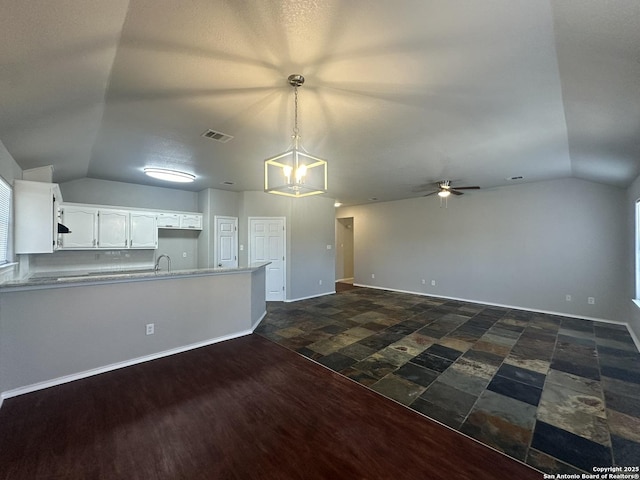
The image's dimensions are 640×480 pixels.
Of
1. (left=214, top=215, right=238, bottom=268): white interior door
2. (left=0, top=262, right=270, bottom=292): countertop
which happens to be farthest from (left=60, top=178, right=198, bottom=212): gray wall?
(left=0, top=262, right=270, bottom=292): countertop

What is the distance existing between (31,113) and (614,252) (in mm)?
8531

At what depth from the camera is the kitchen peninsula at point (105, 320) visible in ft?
8.41

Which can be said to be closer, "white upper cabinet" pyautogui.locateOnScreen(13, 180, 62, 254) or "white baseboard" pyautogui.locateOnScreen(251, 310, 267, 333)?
"white upper cabinet" pyautogui.locateOnScreen(13, 180, 62, 254)

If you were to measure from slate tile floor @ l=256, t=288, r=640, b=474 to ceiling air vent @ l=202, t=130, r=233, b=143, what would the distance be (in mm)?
2981

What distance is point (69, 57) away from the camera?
5.66 ft

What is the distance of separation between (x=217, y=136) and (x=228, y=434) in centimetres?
317

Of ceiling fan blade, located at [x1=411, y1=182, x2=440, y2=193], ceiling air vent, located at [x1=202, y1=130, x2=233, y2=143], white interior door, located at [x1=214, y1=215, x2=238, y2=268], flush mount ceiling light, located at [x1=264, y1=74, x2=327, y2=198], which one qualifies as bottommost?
white interior door, located at [x1=214, y1=215, x2=238, y2=268]

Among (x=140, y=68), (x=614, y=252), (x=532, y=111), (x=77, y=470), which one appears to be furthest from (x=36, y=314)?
(x=614, y=252)

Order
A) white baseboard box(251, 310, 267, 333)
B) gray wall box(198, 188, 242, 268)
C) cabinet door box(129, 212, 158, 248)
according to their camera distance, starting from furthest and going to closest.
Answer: gray wall box(198, 188, 242, 268), cabinet door box(129, 212, 158, 248), white baseboard box(251, 310, 267, 333)

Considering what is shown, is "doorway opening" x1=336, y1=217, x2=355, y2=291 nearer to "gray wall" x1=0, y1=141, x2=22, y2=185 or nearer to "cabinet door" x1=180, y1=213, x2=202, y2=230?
"cabinet door" x1=180, y1=213, x2=202, y2=230

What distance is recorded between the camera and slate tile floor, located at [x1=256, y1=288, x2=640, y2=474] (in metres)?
1.97

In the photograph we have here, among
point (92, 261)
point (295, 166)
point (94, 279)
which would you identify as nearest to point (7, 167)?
point (94, 279)

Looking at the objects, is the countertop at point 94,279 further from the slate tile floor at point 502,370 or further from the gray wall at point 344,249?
the gray wall at point 344,249

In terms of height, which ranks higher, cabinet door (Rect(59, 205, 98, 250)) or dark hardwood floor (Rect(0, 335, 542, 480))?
cabinet door (Rect(59, 205, 98, 250))
